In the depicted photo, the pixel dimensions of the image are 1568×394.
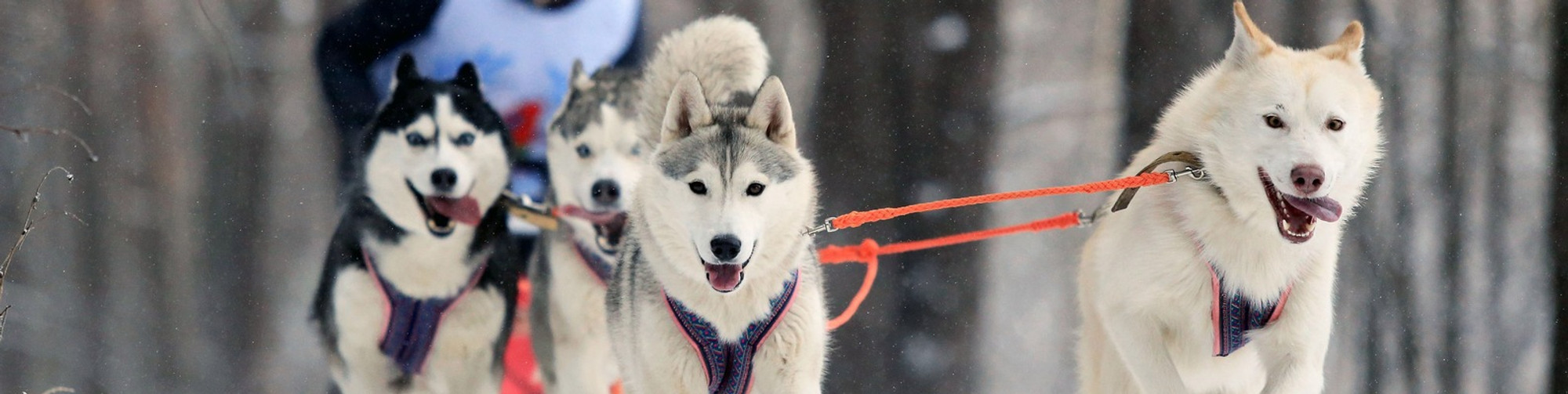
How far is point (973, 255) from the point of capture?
3750mm

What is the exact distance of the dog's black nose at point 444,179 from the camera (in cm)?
302

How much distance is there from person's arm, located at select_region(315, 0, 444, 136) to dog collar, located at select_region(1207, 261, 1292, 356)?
2.29m

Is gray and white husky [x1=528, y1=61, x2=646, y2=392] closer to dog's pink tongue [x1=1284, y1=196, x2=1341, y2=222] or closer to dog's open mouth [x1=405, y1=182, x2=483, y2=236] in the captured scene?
dog's open mouth [x1=405, y1=182, x2=483, y2=236]

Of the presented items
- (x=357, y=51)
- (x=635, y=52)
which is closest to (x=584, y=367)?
(x=635, y=52)

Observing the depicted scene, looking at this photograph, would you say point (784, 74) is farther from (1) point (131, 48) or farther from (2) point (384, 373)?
(1) point (131, 48)

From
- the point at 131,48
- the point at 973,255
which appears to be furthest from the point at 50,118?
the point at 973,255

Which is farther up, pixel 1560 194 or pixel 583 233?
pixel 583 233

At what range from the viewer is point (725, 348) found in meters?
2.13

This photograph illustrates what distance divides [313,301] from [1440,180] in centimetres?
362

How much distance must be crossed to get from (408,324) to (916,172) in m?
1.67

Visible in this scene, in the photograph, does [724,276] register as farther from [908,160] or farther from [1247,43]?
[908,160]

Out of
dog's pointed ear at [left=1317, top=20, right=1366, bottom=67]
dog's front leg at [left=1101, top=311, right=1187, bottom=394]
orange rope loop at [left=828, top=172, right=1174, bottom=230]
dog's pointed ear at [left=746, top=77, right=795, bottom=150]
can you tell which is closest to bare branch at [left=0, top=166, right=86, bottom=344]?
dog's pointed ear at [left=746, top=77, right=795, bottom=150]

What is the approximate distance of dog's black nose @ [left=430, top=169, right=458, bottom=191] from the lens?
3.02m

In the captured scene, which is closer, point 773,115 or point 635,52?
point 773,115
